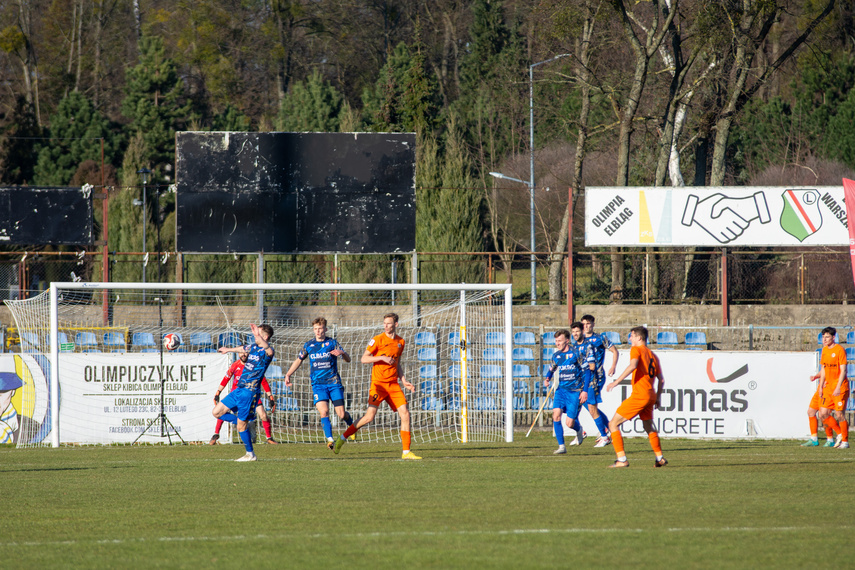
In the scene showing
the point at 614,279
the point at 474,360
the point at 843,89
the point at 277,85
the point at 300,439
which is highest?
the point at 277,85

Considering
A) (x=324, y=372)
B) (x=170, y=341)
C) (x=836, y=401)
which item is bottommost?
(x=836, y=401)

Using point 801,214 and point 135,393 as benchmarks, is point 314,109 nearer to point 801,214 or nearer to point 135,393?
point 801,214

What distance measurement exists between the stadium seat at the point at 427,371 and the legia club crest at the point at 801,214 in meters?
9.77

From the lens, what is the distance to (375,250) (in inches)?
926

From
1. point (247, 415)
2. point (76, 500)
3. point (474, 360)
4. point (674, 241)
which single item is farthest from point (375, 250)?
point (76, 500)

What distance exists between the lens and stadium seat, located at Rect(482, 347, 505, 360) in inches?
735

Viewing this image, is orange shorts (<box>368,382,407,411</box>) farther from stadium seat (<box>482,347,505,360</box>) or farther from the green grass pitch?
stadium seat (<box>482,347,505,360</box>)

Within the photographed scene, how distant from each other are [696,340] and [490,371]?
533 centimetres

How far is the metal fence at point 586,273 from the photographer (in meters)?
24.6

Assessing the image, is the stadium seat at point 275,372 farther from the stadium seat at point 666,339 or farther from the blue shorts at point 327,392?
the stadium seat at point 666,339

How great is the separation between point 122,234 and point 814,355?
1105 inches

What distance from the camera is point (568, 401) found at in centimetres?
1366

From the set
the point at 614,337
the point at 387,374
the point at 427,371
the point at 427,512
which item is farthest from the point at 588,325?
the point at 614,337

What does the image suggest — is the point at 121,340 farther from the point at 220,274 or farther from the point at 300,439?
the point at 220,274
